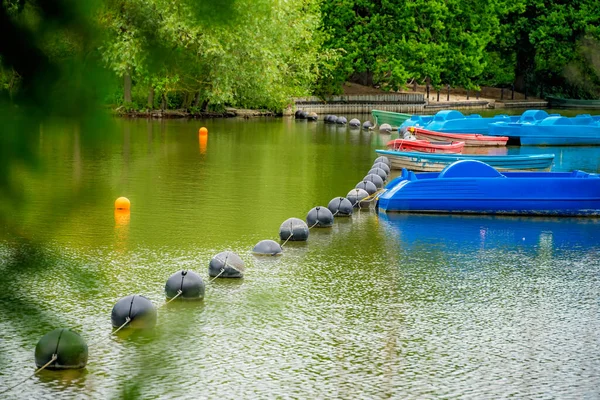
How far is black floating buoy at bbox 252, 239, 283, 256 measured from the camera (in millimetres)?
15484

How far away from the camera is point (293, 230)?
1672 cm

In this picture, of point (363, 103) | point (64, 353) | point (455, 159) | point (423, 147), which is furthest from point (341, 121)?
point (64, 353)

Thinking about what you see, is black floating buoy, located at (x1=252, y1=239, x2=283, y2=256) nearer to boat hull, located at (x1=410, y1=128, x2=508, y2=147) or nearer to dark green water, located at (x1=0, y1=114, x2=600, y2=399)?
dark green water, located at (x1=0, y1=114, x2=600, y2=399)

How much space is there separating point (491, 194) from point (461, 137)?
48.8 feet

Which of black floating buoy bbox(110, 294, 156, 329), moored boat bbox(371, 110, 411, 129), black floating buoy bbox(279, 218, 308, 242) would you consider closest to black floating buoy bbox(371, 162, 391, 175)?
black floating buoy bbox(279, 218, 308, 242)

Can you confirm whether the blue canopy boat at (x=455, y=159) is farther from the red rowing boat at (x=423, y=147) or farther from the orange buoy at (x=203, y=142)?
the orange buoy at (x=203, y=142)

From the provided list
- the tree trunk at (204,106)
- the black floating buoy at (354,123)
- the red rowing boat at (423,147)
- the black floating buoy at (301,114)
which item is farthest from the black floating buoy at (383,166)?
the black floating buoy at (301,114)

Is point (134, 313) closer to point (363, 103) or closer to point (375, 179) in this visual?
point (375, 179)

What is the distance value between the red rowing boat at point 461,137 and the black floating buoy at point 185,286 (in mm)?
23085

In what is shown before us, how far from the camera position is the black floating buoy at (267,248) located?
15484 mm

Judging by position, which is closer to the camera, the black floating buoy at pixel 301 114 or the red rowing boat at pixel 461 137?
the red rowing boat at pixel 461 137

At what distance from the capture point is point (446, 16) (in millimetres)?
56406

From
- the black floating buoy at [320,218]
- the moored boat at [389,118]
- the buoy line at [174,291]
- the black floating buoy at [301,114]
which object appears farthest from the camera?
the black floating buoy at [301,114]

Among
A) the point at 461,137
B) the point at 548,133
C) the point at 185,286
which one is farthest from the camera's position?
the point at 548,133
